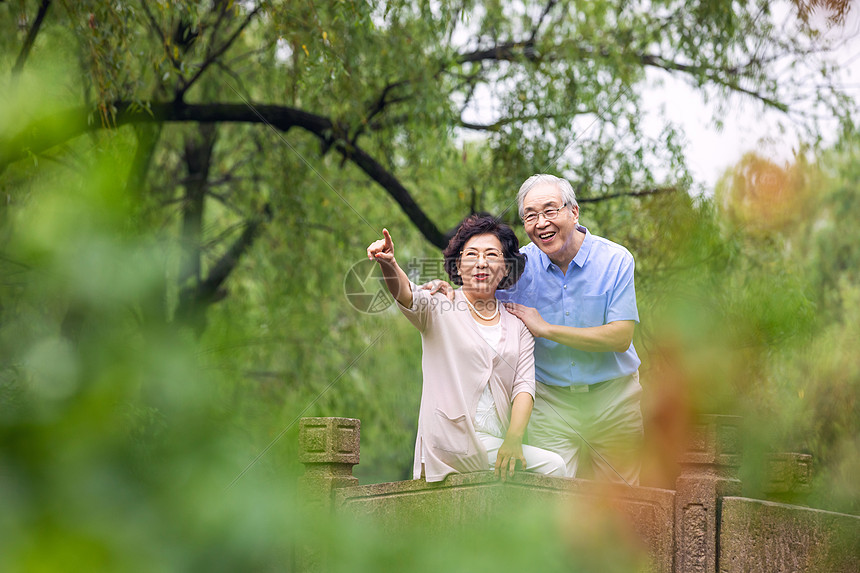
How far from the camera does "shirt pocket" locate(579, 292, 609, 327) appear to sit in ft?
9.72

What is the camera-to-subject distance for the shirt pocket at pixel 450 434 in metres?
2.70

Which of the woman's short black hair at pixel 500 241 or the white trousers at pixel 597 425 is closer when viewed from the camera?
the woman's short black hair at pixel 500 241

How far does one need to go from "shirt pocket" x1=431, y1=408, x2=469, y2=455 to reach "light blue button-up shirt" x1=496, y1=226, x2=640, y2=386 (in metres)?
0.45

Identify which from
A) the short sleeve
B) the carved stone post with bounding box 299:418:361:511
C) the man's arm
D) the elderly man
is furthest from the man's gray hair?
the carved stone post with bounding box 299:418:361:511

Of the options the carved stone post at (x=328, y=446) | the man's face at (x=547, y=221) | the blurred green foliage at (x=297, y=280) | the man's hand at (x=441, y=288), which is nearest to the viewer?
the blurred green foliage at (x=297, y=280)

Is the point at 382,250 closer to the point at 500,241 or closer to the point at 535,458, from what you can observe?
the point at 500,241

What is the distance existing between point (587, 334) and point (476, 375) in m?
0.40

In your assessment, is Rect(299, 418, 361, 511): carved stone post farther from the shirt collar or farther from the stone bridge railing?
the shirt collar

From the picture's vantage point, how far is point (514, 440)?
2717 millimetres

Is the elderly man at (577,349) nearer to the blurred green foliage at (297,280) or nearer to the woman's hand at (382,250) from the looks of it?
the blurred green foliage at (297,280)

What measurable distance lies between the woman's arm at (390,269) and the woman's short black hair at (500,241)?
415 mm

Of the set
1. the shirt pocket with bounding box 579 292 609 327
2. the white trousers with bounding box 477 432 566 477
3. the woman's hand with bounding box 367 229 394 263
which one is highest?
the woman's hand with bounding box 367 229 394 263

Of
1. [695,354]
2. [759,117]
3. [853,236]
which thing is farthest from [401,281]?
[853,236]

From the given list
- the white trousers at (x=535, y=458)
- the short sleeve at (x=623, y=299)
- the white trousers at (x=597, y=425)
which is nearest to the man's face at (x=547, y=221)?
the short sleeve at (x=623, y=299)
